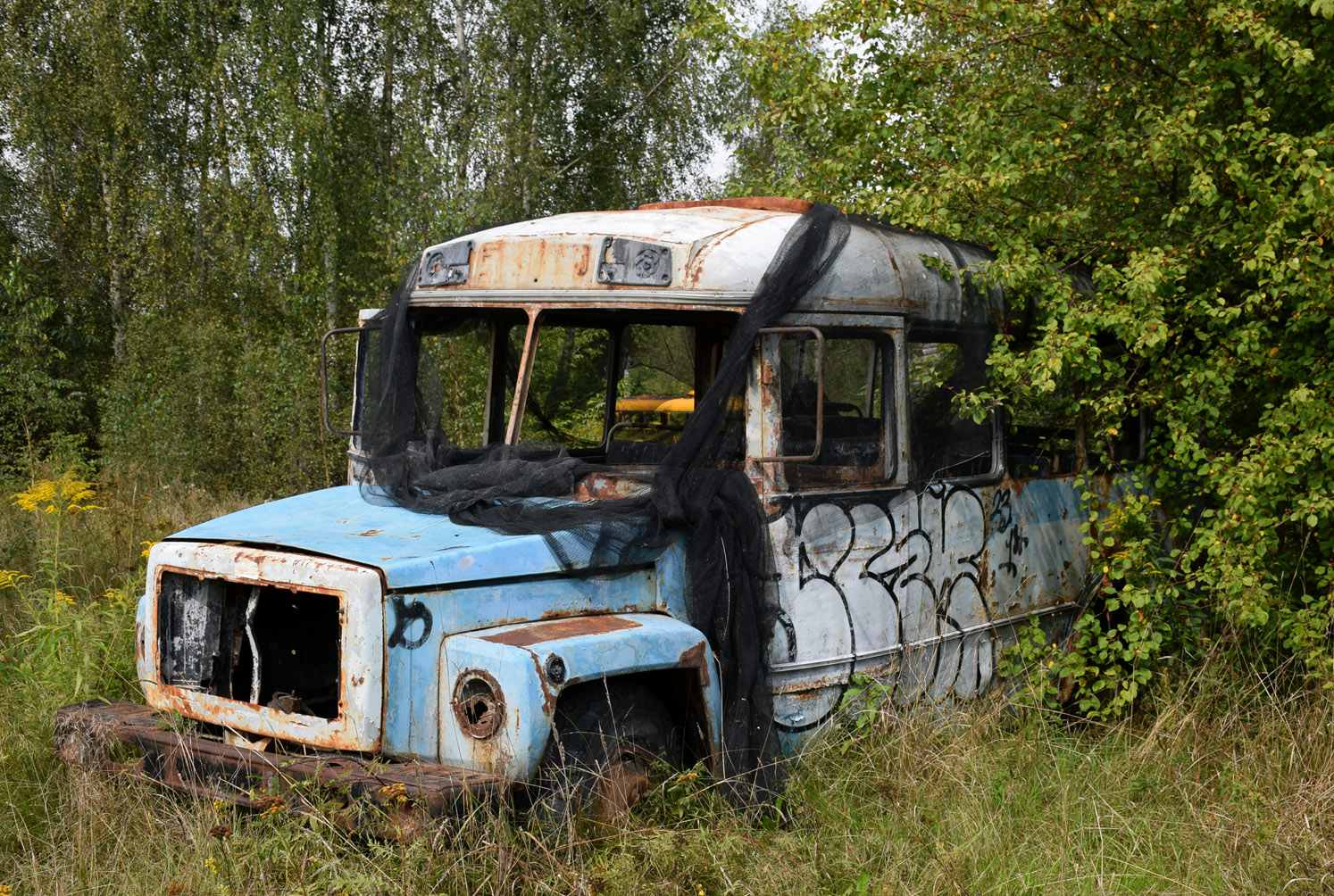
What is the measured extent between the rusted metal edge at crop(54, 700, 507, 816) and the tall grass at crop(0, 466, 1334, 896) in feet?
0.24

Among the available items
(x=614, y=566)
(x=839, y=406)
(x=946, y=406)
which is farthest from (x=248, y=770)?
(x=946, y=406)

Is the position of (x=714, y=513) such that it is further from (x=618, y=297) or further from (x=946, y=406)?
(x=946, y=406)

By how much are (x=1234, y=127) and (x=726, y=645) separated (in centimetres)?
302

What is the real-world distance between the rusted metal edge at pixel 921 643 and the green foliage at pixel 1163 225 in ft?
1.37

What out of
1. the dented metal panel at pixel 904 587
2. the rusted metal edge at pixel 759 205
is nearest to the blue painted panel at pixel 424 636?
the dented metal panel at pixel 904 587

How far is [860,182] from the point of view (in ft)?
22.2

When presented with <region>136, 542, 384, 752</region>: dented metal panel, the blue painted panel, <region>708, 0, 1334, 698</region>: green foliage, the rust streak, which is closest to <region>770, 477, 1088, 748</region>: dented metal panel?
<region>708, 0, 1334, 698</region>: green foliage

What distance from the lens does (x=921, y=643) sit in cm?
479

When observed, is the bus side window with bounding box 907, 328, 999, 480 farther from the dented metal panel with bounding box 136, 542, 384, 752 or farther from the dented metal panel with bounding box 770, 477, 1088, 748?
the dented metal panel with bounding box 136, 542, 384, 752

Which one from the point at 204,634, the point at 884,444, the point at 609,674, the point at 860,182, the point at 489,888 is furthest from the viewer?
the point at 860,182

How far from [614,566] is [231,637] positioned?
1.38 m

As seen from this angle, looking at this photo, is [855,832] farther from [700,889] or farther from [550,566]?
[550,566]

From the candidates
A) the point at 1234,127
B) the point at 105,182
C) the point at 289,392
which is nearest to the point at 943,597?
the point at 1234,127

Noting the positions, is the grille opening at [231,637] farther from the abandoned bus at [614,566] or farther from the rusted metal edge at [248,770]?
the rusted metal edge at [248,770]
